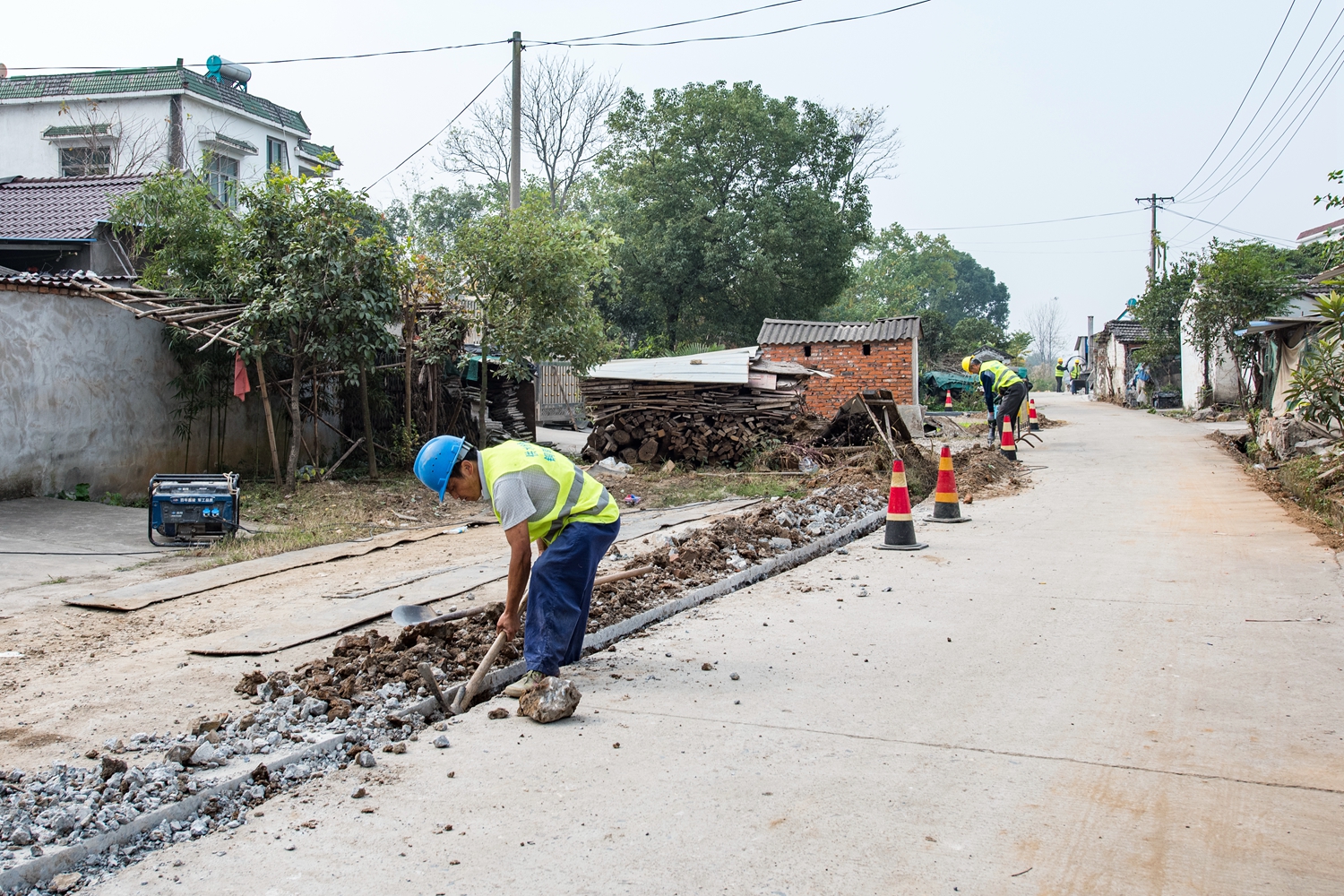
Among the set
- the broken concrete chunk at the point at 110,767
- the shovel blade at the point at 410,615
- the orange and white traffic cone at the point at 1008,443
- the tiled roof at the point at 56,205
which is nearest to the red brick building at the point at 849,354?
the orange and white traffic cone at the point at 1008,443

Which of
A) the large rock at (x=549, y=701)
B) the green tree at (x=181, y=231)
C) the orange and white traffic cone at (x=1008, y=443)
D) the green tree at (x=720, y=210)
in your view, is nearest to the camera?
the large rock at (x=549, y=701)

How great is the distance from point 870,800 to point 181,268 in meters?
13.8

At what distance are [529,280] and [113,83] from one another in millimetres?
18594

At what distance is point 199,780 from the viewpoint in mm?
3723

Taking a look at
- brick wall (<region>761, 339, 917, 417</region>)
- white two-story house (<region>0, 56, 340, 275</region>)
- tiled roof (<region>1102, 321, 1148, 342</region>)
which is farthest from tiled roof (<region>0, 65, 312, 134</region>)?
tiled roof (<region>1102, 321, 1148, 342</region>)

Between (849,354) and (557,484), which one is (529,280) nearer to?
(557,484)

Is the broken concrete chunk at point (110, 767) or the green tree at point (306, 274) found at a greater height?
the green tree at point (306, 274)

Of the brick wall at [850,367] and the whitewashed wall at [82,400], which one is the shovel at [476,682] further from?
the brick wall at [850,367]

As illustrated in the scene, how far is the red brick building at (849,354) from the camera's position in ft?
83.0

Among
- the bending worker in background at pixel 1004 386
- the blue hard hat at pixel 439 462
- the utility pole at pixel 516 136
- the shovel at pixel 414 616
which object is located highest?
the utility pole at pixel 516 136

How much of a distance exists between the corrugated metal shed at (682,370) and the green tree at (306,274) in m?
4.71

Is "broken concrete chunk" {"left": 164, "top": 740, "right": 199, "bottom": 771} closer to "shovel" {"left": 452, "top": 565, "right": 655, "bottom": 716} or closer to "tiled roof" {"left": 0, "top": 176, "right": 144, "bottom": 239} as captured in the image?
"shovel" {"left": 452, "top": 565, "right": 655, "bottom": 716}

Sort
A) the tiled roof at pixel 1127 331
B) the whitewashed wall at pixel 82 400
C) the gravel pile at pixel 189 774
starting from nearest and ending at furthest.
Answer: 1. the gravel pile at pixel 189 774
2. the whitewashed wall at pixel 82 400
3. the tiled roof at pixel 1127 331

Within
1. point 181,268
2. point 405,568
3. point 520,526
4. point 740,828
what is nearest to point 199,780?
point 520,526
